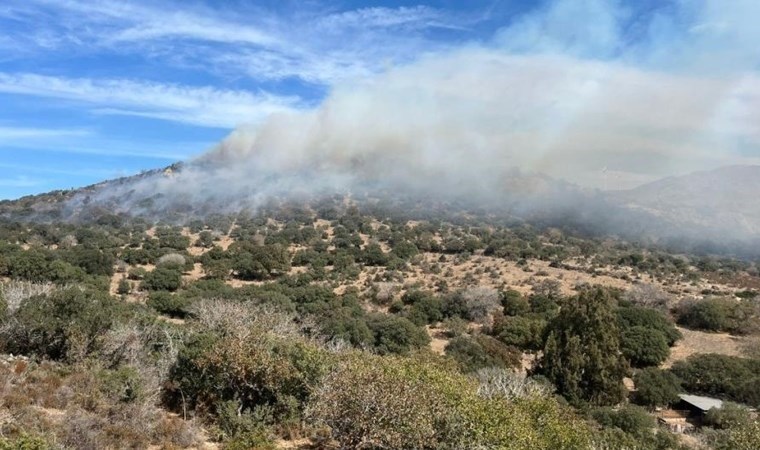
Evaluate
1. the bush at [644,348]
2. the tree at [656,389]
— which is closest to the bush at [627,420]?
the tree at [656,389]

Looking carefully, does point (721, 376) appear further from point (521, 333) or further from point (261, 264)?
point (261, 264)

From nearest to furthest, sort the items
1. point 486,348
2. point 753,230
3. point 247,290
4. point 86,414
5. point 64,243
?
point 86,414
point 486,348
point 247,290
point 64,243
point 753,230

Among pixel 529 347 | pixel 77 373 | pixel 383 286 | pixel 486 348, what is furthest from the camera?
pixel 383 286

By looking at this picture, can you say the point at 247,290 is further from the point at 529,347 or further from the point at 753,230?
the point at 753,230

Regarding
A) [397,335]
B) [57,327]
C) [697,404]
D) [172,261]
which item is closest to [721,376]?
[697,404]

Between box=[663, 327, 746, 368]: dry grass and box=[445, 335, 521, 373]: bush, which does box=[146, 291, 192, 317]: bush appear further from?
box=[663, 327, 746, 368]: dry grass

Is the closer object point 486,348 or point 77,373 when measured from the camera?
point 77,373

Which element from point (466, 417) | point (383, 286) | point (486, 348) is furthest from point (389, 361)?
point (383, 286)

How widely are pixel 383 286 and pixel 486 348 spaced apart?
19.5 meters

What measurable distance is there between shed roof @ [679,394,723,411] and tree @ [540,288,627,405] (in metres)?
4.50

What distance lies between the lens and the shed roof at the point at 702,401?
3266cm

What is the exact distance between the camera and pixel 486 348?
124 ft

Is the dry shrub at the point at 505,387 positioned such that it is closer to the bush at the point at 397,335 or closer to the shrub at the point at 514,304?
the bush at the point at 397,335

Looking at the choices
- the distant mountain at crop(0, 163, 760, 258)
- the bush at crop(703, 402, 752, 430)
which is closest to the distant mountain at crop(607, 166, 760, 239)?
the distant mountain at crop(0, 163, 760, 258)
